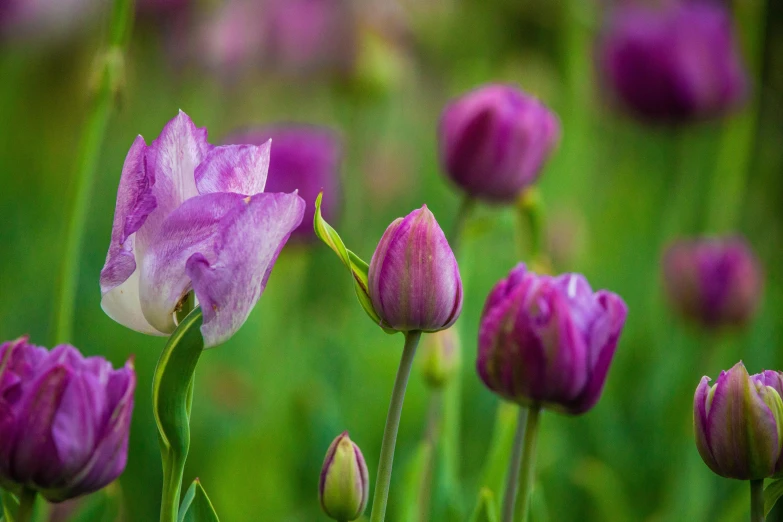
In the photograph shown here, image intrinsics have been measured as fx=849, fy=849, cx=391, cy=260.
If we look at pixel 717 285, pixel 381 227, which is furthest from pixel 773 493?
pixel 381 227

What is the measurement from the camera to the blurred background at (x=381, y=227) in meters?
0.66

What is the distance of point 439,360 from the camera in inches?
Answer: 18.3

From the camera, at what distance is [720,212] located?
0.93m

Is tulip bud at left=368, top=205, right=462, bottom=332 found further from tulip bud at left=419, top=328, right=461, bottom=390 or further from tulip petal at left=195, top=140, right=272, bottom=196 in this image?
tulip bud at left=419, top=328, right=461, bottom=390

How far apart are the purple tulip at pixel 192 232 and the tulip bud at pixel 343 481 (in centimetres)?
6

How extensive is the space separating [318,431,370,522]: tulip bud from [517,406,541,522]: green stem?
0.07 metres

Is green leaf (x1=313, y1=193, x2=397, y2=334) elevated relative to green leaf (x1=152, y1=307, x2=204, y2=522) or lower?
elevated

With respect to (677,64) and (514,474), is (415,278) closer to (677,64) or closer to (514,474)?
(514,474)

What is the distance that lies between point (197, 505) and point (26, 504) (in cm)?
6

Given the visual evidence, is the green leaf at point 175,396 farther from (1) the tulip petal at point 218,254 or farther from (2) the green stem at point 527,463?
(2) the green stem at point 527,463

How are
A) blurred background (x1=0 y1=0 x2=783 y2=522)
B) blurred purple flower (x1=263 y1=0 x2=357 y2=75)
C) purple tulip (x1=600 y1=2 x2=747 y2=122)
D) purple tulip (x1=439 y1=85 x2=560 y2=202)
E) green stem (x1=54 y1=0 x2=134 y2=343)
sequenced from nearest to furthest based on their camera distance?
green stem (x1=54 y1=0 x2=134 y2=343) → purple tulip (x1=439 y1=85 x2=560 y2=202) → blurred background (x1=0 y1=0 x2=783 y2=522) → purple tulip (x1=600 y1=2 x2=747 y2=122) → blurred purple flower (x1=263 y1=0 x2=357 y2=75)

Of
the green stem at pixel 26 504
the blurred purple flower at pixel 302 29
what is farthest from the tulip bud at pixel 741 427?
the blurred purple flower at pixel 302 29

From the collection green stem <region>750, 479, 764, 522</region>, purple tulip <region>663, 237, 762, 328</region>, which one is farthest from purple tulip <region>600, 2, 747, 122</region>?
green stem <region>750, 479, 764, 522</region>

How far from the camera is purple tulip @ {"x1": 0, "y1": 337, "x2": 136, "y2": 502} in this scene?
244 mm
